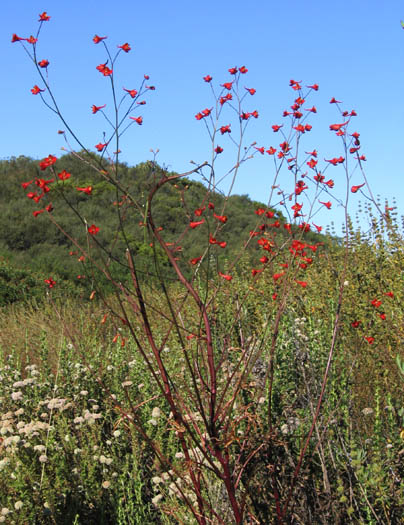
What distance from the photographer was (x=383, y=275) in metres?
6.73

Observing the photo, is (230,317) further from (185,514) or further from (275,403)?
(185,514)

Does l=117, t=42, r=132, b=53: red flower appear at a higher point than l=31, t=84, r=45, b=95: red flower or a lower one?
higher

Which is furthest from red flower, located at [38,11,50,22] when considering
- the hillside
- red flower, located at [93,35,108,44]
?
the hillside

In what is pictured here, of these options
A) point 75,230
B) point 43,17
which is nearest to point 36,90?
point 43,17

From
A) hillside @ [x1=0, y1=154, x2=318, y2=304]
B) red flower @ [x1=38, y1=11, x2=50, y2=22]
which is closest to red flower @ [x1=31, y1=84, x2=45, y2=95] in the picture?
red flower @ [x1=38, y1=11, x2=50, y2=22]

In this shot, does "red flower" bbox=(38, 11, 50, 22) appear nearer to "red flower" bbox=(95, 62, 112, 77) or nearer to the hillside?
"red flower" bbox=(95, 62, 112, 77)

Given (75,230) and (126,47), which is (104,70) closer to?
(126,47)

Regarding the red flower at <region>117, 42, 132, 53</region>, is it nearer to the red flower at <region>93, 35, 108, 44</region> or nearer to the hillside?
the red flower at <region>93, 35, 108, 44</region>

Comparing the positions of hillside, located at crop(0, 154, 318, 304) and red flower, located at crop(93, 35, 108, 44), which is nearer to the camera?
red flower, located at crop(93, 35, 108, 44)

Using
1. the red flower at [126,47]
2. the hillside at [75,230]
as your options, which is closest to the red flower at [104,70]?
the red flower at [126,47]

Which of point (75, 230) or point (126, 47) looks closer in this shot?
point (126, 47)

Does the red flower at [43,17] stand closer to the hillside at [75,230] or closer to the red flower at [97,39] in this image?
the red flower at [97,39]

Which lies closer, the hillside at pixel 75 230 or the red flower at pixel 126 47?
the red flower at pixel 126 47

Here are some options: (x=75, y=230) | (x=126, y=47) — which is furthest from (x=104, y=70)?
(x=75, y=230)
